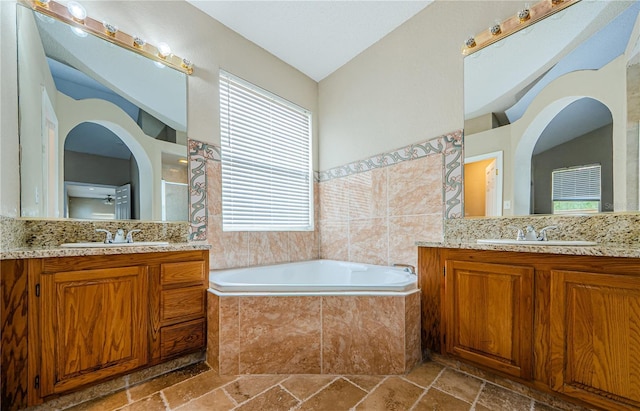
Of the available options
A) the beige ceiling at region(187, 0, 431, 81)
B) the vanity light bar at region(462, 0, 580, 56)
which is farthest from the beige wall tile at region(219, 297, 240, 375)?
the vanity light bar at region(462, 0, 580, 56)

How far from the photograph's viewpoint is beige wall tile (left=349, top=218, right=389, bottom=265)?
237 cm

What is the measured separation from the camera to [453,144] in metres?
1.99

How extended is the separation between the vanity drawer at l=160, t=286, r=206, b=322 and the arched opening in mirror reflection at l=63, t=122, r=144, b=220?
0.67m

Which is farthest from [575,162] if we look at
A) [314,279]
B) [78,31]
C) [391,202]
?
[78,31]

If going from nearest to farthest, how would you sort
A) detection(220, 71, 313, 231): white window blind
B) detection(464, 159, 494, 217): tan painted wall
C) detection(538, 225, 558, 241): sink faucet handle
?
detection(538, 225, 558, 241): sink faucet handle
detection(464, 159, 494, 217): tan painted wall
detection(220, 71, 313, 231): white window blind

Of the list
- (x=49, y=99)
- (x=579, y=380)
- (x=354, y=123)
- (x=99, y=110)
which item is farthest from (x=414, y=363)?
(x=49, y=99)

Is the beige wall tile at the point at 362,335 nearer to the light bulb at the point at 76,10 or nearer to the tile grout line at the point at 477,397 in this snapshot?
the tile grout line at the point at 477,397

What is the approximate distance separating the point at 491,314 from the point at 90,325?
2.12m

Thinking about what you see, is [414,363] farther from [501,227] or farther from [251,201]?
[251,201]

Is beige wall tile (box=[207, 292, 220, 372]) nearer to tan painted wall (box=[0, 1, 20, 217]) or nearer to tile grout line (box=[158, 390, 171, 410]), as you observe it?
tile grout line (box=[158, 390, 171, 410])

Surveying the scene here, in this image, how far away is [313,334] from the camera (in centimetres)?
159

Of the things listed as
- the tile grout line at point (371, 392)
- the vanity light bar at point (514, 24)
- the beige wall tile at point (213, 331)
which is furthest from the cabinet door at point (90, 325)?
the vanity light bar at point (514, 24)

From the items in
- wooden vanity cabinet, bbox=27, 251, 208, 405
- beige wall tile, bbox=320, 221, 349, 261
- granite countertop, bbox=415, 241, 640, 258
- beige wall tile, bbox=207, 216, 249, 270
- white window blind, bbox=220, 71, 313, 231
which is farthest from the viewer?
beige wall tile, bbox=320, 221, 349, 261

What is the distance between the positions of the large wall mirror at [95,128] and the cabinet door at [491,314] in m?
2.01
